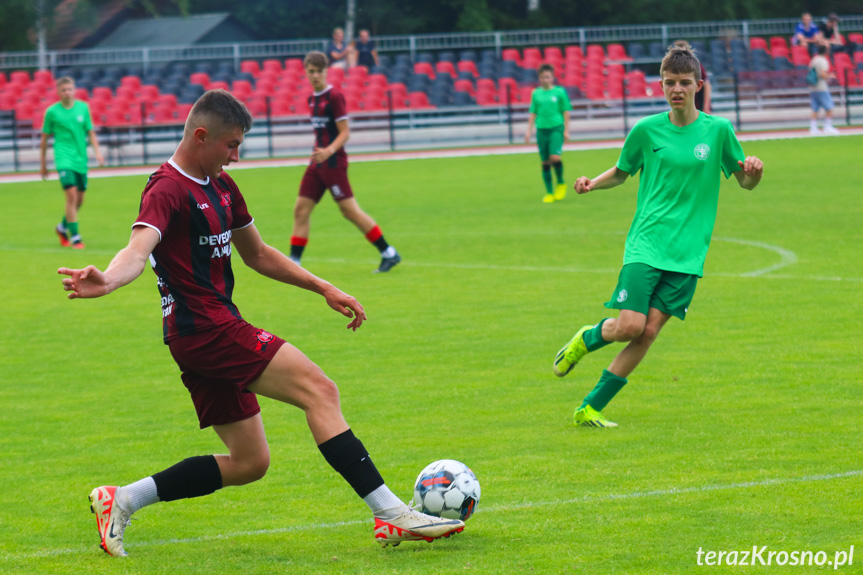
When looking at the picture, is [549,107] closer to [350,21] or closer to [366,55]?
[366,55]

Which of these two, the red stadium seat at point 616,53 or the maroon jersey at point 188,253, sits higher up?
the red stadium seat at point 616,53

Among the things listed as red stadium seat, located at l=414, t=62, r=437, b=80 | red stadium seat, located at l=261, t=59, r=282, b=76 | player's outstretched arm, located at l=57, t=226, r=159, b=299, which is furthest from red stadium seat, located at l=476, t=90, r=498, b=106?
player's outstretched arm, located at l=57, t=226, r=159, b=299

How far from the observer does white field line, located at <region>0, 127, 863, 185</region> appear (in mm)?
28453

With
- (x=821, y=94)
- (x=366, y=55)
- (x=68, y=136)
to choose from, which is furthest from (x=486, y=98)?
(x=68, y=136)

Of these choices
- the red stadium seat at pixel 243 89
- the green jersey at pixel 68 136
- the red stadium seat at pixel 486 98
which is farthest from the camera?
the red stadium seat at pixel 486 98

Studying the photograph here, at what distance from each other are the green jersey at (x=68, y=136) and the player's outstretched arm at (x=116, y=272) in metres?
12.0

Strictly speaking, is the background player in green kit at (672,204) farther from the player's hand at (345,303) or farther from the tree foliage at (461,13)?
the tree foliage at (461,13)

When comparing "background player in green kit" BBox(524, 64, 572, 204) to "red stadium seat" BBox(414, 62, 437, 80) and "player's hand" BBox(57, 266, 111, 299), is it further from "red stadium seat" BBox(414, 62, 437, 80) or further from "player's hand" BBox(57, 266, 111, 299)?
"red stadium seat" BBox(414, 62, 437, 80)

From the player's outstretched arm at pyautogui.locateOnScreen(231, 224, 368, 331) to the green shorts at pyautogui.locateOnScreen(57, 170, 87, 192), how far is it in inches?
442

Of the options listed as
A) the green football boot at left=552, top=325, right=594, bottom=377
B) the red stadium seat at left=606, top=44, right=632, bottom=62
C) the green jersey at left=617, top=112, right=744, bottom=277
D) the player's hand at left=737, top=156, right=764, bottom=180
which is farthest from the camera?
the red stadium seat at left=606, top=44, right=632, bottom=62

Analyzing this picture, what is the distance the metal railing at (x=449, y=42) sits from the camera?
37469 mm

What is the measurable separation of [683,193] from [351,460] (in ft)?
8.91

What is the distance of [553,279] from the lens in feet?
39.0

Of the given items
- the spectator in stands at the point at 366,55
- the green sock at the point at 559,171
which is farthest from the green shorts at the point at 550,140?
the spectator in stands at the point at 366,55
